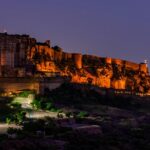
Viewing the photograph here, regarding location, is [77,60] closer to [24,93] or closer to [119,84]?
[119,84]

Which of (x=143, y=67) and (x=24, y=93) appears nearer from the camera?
(x=24, y=93)

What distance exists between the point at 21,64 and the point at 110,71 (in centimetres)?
2109

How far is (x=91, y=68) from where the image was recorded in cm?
7869

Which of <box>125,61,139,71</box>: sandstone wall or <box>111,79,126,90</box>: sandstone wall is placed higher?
<box>125,61,139,71</box>: sandstone wall

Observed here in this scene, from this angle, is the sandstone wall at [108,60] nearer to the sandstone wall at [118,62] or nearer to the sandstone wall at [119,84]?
the sandstone wall at [118,62]

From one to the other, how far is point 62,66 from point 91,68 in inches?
300

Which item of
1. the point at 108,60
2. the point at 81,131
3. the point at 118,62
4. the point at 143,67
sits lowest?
the point at 81,131

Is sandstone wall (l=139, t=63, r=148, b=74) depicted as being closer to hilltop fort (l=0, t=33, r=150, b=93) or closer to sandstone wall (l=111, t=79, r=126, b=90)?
hilltop fort (l=0, t=33, r=150, b=93)

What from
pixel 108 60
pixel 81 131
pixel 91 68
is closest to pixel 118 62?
pixel 108 60

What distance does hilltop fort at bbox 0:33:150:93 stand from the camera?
201 feet

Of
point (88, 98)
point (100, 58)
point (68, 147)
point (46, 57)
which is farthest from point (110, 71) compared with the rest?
point (68, 147)

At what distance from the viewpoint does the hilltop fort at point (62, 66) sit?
61322mm

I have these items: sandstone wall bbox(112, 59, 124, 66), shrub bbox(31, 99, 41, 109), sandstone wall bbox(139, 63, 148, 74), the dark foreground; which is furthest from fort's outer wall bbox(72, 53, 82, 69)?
shrub bbox(31, 99, 41, 109)

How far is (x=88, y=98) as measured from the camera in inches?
2203
